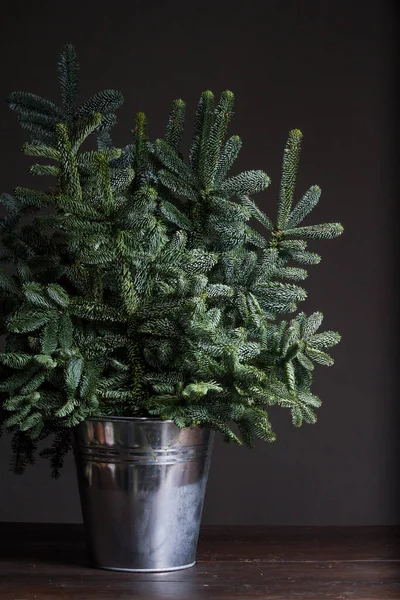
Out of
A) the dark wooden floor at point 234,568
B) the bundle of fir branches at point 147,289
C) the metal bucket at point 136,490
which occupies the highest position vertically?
the bundle of fir branches at point 147,289

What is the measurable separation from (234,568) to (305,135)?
1.33m

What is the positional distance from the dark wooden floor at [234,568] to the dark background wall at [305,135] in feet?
2.58

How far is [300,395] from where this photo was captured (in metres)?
0.98

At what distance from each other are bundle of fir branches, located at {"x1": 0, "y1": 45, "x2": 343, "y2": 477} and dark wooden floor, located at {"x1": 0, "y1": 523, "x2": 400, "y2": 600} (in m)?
0.16

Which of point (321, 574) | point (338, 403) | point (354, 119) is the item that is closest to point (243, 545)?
point (321, 574)

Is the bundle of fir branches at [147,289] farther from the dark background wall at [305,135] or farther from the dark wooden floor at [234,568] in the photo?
the dark background wall at [305,135]

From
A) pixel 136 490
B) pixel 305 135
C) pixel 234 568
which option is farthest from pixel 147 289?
pixel 305 135

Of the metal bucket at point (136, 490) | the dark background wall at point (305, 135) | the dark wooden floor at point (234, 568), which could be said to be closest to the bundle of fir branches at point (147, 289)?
the metal bucket at point (136, 490)

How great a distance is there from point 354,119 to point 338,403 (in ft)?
2.41

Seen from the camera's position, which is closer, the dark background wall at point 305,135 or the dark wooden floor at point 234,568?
the dark wooden floor at point 234,568

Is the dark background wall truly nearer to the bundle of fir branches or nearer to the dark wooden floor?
the dark wooden floor

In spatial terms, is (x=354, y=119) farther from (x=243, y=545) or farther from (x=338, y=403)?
(x=243, y=545)

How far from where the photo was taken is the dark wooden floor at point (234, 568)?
2.87ft

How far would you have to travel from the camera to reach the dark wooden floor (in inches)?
34.4
